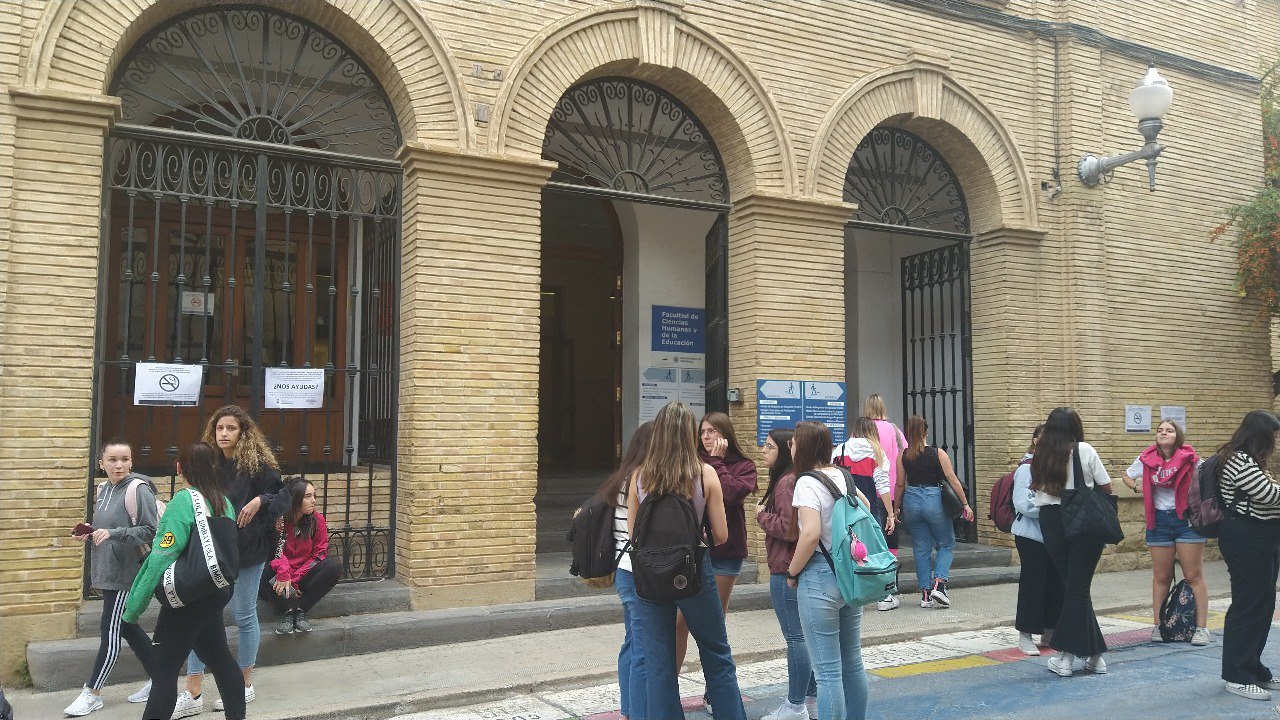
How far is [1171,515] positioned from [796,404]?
3.33 meters

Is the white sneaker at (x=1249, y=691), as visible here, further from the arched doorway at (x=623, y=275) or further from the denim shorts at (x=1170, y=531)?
the arched doorway at (x=623, y=275)

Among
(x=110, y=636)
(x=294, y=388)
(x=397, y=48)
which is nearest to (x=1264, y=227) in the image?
(x=397, y=48)

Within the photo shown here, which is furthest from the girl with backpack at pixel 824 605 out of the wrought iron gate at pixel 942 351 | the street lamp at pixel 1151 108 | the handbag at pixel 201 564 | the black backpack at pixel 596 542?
the street lamp at pixel 1151 108

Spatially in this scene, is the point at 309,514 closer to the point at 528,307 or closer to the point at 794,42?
the point at 528,307

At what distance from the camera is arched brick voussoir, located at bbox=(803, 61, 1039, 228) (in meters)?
9.91

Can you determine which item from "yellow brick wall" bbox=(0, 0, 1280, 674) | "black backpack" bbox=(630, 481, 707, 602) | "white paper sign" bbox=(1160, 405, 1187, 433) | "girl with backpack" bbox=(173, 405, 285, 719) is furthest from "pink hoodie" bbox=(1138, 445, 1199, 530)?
"girl with backpack" bbox=(173, 405, 285, 719)

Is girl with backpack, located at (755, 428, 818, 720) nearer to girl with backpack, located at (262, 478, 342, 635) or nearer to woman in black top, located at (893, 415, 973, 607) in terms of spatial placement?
girl with backpack, located at (262, 478, 342, 635)

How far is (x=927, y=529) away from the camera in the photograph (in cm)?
890

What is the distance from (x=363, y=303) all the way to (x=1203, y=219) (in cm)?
1013

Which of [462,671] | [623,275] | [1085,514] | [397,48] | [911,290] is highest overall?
[397,48]

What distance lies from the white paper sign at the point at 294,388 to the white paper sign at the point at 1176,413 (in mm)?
9483

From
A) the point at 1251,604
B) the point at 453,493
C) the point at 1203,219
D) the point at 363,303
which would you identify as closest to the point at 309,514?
the point at 453,493

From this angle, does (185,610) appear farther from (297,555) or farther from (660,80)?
(660,80)

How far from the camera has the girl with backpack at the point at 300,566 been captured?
655cm
